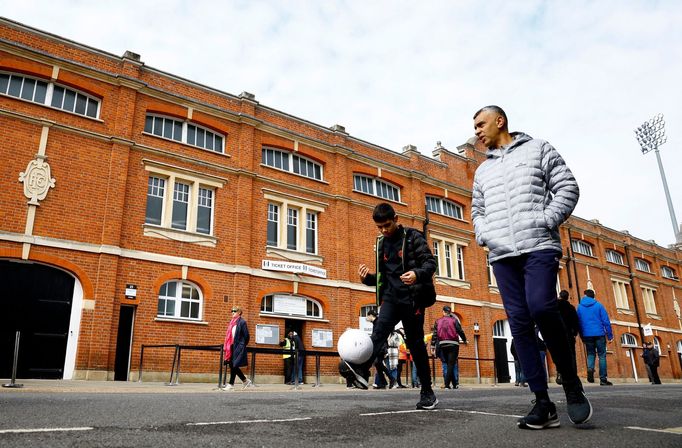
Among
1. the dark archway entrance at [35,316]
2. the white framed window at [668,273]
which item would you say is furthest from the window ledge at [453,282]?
the white framed window at [668,273]

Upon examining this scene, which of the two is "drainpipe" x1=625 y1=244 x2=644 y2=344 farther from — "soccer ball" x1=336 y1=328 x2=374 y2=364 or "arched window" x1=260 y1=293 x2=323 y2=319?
"soccer ball" x1=336 y1=328 x2=374 y2=364

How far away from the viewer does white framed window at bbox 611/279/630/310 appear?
3519 cm

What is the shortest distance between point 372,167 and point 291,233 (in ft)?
18.0

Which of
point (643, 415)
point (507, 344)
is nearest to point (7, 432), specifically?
point (643, 415)

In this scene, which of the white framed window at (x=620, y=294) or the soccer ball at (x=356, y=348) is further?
the white framed window at (x=620, y=294)

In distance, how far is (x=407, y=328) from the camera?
15.8ft

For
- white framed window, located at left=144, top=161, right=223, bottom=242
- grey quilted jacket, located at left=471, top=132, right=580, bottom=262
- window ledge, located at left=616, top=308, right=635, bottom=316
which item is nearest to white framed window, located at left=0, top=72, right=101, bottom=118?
white framed window, located at left=144, top=161, right=223, bottom=242

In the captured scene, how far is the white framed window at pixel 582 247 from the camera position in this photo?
A: 33.2 m

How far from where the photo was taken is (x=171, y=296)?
1636 cm

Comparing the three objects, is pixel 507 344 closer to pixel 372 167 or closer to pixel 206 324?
pixel 372 167

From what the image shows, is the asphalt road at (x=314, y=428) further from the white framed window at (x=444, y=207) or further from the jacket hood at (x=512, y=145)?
the white framed window at (x=444, y=207)

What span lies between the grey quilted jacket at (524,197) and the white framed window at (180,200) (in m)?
14.2

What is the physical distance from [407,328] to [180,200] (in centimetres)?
1402

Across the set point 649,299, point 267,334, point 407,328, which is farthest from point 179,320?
point 649,299
